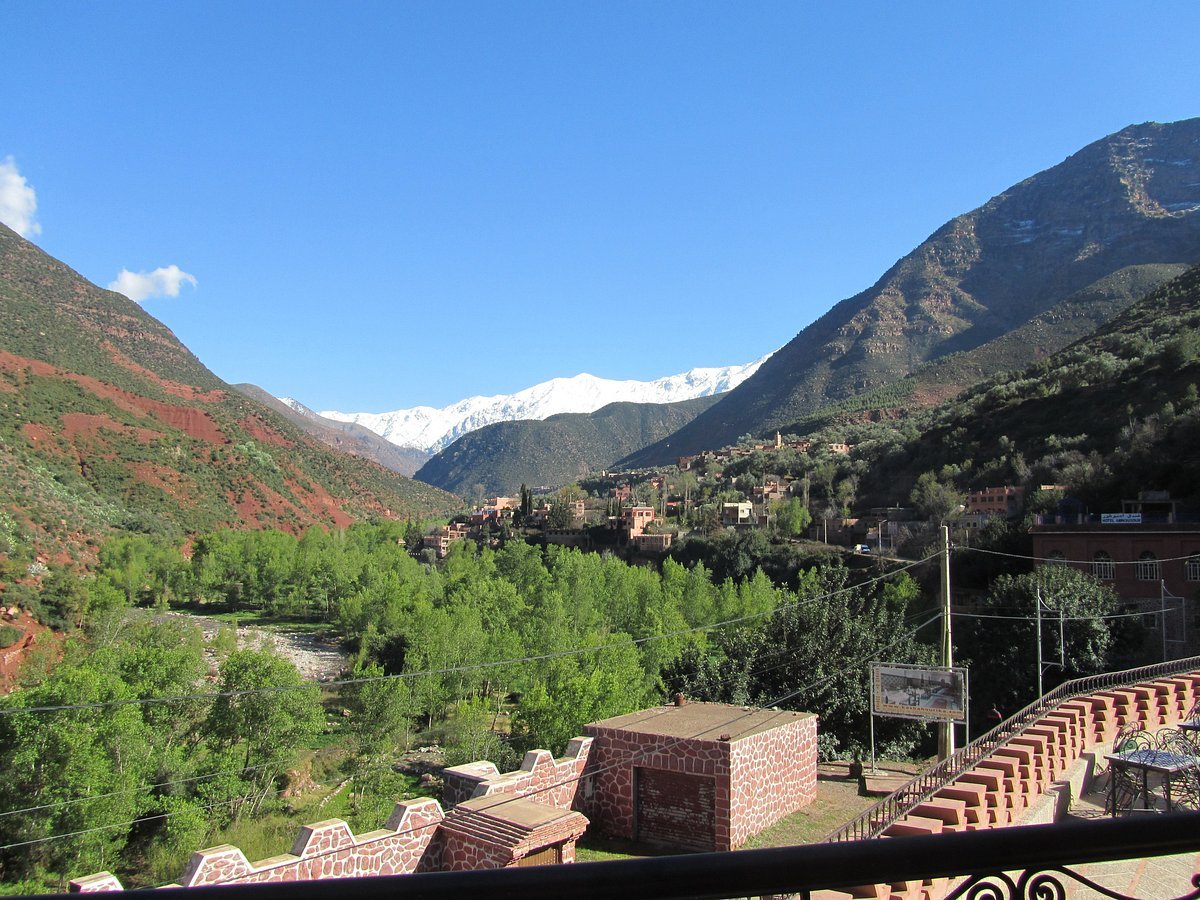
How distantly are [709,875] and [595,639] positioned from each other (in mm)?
35816

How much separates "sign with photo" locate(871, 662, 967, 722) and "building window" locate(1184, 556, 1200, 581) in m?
20.5

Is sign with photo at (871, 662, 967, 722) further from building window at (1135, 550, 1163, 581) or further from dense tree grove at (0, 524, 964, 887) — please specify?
building window at (1135, 550, 1163, 581)

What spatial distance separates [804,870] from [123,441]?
3582 inches

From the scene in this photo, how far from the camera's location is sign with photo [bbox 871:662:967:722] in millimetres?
17141

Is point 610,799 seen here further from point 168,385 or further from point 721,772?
point 168,385

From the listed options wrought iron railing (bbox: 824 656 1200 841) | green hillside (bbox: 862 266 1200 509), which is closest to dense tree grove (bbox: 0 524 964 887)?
wrought iron railing (bbox: 824 656 1200 841)

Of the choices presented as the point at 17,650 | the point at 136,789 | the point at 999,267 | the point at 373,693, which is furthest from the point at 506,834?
the point at 999,267

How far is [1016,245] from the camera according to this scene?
5827 inches

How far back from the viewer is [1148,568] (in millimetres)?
32906

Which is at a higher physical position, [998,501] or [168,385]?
[168,385]

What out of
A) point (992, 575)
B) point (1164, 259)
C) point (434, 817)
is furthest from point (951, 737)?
point (1164, 259)

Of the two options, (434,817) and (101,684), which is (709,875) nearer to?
(434,817)

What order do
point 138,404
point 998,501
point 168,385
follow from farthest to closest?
point 168,385 < point 138,404 < point 998,501

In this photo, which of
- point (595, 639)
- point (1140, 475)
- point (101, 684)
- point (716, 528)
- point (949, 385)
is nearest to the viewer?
point (101, 684)
